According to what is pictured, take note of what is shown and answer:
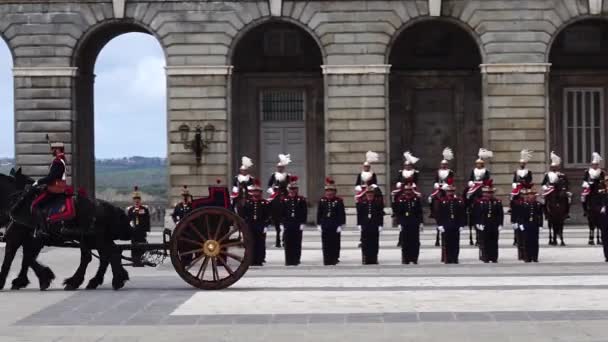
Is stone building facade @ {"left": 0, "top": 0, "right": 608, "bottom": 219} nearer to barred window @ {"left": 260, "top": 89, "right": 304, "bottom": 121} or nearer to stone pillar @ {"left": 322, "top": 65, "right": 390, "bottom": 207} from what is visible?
stone pillar @ {"left": 322, "top": 65, "right": 390, "bottom": 207}

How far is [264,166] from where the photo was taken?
1711 inches

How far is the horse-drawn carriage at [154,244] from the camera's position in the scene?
19.3m

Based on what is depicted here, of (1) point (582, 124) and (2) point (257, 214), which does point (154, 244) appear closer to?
(2) point (257, 214)

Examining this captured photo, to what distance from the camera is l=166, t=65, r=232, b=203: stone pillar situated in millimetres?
39500

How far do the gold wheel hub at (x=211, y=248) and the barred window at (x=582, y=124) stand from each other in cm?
2538

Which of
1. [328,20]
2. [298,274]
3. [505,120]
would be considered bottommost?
[298,274]

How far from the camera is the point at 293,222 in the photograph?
26.4m

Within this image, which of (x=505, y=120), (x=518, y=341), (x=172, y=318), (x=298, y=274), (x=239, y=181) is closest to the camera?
(x=518, y=341)

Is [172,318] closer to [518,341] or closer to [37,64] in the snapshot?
[518,341]

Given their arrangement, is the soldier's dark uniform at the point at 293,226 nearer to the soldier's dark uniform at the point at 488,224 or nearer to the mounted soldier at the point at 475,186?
the soldier's dark uniform at the point at 488,224

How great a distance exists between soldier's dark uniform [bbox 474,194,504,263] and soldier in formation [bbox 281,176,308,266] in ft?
10.2

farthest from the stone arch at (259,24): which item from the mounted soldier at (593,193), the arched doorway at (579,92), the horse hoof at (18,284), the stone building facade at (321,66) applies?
the horse hoof at (18,284)

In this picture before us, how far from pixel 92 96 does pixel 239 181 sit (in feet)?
46.3

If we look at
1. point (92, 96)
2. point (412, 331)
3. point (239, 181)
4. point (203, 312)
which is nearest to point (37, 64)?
A: point (92, 96)
